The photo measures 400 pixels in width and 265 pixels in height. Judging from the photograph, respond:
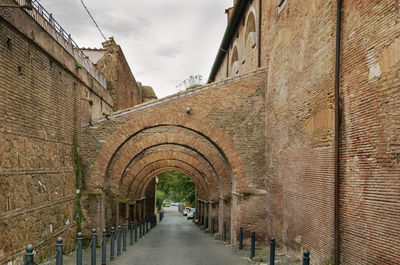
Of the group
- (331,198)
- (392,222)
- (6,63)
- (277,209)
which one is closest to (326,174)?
(331,198)

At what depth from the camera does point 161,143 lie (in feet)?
52.3

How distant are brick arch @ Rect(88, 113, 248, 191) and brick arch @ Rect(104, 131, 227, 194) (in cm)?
273

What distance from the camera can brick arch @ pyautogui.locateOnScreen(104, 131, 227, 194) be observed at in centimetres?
1502

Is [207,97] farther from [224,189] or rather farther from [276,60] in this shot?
[224,189]

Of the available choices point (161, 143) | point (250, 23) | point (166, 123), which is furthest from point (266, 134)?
point (250, 23)

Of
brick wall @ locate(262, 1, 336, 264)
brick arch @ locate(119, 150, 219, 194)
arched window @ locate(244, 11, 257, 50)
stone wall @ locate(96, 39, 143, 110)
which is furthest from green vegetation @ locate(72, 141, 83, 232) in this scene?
stone wall @ locate(96, 39, 143, 110)

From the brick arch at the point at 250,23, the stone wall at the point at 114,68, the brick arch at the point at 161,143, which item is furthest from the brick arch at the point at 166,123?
the stone wall at the point at 114,68

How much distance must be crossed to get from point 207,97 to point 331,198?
19.3 feet

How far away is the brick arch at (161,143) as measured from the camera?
15.0 metres

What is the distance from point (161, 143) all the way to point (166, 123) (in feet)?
13.6

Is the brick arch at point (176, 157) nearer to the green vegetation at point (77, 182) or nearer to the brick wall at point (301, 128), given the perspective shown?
the green vegetation at point (77, 182)

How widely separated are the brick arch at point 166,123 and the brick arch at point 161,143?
273cm

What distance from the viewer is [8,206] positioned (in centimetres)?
702

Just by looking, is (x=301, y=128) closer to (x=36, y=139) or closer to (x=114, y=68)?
(x=36, y=139)
